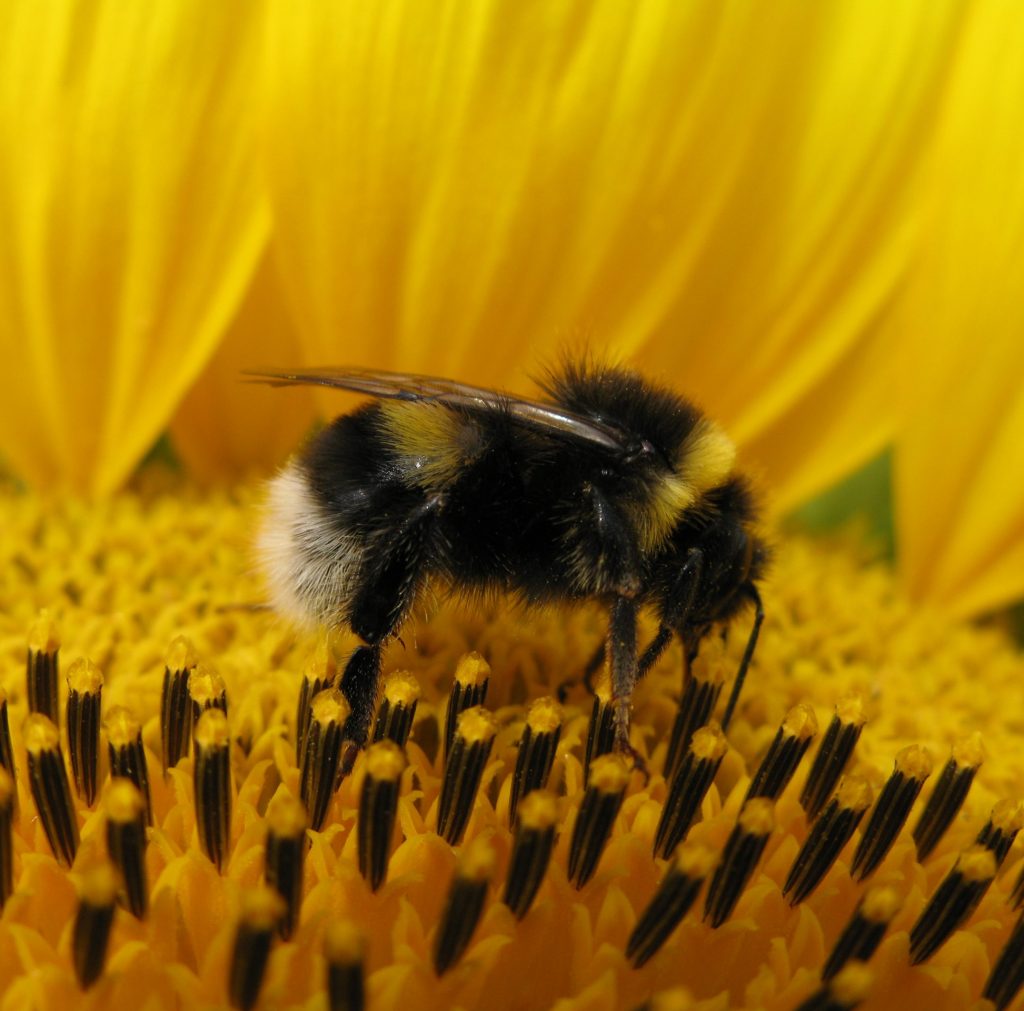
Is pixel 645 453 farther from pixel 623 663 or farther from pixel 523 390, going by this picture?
pixel 523 390

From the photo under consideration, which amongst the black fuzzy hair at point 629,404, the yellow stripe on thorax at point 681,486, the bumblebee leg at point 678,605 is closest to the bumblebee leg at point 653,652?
the bumblebee leg at point 678,605

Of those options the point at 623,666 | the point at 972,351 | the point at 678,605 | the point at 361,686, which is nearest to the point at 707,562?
the point at 678,605

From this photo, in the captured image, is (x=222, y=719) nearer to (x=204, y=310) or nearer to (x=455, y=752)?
(x=455, y=752)

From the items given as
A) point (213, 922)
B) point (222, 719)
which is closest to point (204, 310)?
point (222, 719)

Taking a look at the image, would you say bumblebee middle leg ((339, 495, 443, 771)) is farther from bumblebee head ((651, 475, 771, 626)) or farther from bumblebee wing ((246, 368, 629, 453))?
bumblebee head ((651, 475, 771, 626))

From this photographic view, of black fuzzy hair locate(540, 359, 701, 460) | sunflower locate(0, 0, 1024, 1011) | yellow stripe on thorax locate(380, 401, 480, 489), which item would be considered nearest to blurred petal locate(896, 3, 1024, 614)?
sunflower locate(0, 0, 1024, 1011)

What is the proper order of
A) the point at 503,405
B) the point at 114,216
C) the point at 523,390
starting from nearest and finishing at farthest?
the point at 503,405
the point at 114,216
the point at 523,390
